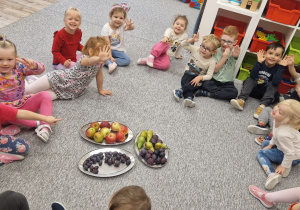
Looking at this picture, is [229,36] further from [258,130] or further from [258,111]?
[258,130]

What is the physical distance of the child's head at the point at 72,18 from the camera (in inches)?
94.7

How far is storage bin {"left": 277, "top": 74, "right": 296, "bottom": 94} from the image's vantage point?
2.85 metres

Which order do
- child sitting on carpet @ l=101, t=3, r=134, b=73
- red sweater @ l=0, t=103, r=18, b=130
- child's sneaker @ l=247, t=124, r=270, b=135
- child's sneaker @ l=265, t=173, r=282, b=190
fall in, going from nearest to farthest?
red sweater @ l=0, t=103, r=18, b=130 < child's sneaker @ l=265, t=173, r=282, b=190 < child's sneaker @ l=247, t=124, r=270, b=135 < child sitting on carpet @ l=101, t=3, r=134, b=73

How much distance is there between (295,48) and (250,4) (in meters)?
0.69

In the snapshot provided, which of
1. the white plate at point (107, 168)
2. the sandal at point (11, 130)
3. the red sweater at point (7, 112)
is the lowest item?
the sandal at point (11, 130)

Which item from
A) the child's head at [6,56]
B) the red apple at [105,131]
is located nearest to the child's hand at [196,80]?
the red apple at [105,131]

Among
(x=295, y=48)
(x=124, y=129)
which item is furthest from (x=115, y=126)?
(x=295, y=48)

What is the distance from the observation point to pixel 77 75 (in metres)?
2.23

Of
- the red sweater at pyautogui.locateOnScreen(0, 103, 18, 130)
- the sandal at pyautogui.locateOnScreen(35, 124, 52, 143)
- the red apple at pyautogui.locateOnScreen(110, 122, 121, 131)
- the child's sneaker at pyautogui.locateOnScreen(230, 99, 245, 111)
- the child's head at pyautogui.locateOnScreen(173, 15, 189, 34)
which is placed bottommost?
the sandal at pyautogui.locateOnScreen(35, 124, 52, 143)

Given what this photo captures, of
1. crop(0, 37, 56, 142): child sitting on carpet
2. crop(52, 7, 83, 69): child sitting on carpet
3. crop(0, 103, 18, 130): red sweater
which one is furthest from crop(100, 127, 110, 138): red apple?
crop(52, 7, 83, 69): child sitting on carpet

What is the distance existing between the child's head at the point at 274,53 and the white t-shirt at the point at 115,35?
1.48m

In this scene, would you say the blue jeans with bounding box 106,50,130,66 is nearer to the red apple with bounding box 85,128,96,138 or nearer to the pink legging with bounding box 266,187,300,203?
the red apple with bounding box 85,128,96,138

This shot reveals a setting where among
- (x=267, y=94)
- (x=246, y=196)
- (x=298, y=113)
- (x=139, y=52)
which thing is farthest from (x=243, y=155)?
(x=139, y=52)

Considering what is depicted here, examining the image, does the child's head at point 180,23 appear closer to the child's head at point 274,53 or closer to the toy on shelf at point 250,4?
the toy on shelf at point 250,4
